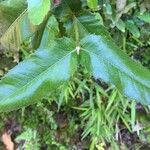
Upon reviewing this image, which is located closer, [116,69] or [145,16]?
[116,69]

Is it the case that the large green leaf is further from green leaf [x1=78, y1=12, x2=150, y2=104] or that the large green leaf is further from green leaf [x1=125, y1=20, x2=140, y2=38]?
green leaf [x1=125, y1=20, x2=140, y2=38]

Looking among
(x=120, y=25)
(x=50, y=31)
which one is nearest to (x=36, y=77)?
(x=50, y=31)

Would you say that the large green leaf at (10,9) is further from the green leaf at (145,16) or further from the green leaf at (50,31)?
the green leaf at (145,16)

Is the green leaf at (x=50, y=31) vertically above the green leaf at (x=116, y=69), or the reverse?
the green leaf at (x=50, y=31)

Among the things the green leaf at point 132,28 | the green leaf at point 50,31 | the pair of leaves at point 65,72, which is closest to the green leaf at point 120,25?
the green leaf at point 132,28

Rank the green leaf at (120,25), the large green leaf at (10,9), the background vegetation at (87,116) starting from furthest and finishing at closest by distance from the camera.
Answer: the background vegetation at (87,116)
the green leaf at (120,25)
the large green leaf at (10,9)

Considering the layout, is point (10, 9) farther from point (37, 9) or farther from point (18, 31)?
point (37, 9)

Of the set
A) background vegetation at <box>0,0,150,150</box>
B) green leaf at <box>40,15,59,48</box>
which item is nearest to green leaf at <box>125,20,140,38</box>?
background vegetation at <box>0,0,150,150</box>
